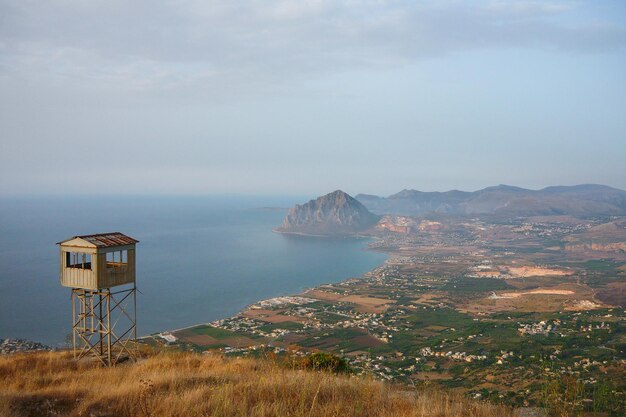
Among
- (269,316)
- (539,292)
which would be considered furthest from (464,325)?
(539,292)

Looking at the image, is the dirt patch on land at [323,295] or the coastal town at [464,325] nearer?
the coastal town at [464,325]

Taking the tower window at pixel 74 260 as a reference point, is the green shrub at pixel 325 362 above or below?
below

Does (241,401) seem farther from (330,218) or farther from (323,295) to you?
(330,218)

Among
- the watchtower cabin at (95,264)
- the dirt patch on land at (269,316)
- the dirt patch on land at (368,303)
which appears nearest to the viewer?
the watchtower cabin at (95,264)

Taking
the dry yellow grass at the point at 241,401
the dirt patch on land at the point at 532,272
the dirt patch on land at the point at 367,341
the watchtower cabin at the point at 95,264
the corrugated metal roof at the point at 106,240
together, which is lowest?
the dirt patch on land at the point at 532,272

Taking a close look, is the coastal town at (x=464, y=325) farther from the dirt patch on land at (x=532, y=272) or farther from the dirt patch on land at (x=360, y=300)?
the dirt patch on land at (x=532, y=272)

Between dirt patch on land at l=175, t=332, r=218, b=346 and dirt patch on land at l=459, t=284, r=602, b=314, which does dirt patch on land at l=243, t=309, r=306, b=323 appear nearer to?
dirt patch on land at l=175, t=332, r=218, b=346

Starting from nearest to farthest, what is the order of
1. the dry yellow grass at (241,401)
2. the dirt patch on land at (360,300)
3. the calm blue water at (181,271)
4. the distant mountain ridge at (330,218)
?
1. the dry yellow grass at (241,401)
2. the calm blue water at (181,271)
3. the dirt patch on land at (360,300)
4. the distant mountain ridge at (330,218)

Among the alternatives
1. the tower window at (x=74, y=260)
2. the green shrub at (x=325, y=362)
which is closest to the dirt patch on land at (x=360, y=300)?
the green shrub at (x=325, y=362)
